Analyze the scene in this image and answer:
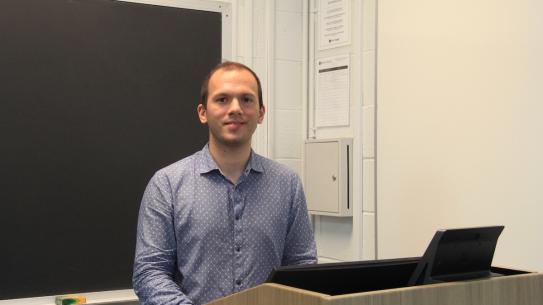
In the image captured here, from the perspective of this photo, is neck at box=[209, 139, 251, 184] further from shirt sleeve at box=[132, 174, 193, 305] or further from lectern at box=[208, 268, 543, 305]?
lectern at box=[208, 268, 543, 305]

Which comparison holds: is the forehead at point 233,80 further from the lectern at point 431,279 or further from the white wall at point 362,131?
the white wall at point 362,131

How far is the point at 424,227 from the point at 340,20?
1102 mm

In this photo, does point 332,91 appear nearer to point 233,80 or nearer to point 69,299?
point 233,80

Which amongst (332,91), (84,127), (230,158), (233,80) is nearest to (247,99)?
(233,80)

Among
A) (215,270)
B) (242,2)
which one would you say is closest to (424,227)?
(215,270)

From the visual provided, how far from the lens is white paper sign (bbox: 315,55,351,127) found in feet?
9.99

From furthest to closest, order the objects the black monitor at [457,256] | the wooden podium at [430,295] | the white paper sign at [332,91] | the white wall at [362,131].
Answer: the white paper sign at [332,91] < the white wall at [362,131] < the black monitor at [457,256] < the wooden podium at [430,295]

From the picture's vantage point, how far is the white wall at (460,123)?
7.20 ft

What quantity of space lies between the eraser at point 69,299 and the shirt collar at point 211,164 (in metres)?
0.96

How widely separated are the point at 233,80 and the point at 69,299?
4.09 ft

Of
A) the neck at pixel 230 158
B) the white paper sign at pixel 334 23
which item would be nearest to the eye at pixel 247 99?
the neck at pixel 230 158

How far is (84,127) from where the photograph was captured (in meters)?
2.76

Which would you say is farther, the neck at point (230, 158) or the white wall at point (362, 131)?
the white wall at point (362, 131)

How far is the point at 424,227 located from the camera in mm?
2613
